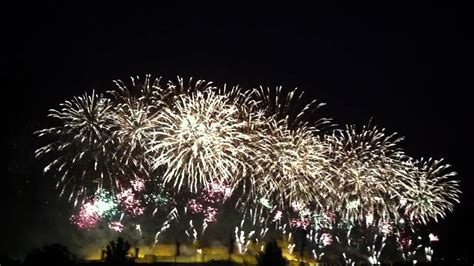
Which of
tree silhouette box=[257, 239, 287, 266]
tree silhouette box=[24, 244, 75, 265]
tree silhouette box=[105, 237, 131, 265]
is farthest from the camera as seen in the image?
tree silhouette box=[257, 239, 287, 266]

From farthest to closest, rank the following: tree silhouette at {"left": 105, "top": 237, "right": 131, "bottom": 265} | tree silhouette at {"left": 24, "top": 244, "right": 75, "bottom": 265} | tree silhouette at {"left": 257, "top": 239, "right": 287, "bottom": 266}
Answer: tree silhouette at {"left": 257, "top": 239, "right": 287, "bottom": 266} → tree silhouette at {"left": 105, "top": 237, "right": 131, "bottom": 265} → tree silhouette at {"left": 24, "top": 244, "right": 75, "bottom": 265}

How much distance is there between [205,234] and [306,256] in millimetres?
6696

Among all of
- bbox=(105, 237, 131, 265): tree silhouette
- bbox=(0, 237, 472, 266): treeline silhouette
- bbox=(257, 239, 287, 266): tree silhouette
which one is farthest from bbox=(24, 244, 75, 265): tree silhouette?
bbox=(257, 239, 287, 266): tree silhouette

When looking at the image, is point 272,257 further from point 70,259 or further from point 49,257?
point 49,257

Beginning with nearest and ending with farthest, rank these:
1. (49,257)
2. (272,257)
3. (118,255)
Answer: (49,257)
(118,255)
(272,257)

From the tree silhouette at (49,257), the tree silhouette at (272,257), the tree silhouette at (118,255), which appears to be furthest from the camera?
the tree silhouette at (272,257)

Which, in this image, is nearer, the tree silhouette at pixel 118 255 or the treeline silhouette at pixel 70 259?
the treeline silhouette at pixel 70 259

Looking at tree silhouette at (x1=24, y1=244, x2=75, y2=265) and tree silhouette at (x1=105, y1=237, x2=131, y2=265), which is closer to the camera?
tree silhouette at (x1=24, y1=244, x2=75, y2=265)

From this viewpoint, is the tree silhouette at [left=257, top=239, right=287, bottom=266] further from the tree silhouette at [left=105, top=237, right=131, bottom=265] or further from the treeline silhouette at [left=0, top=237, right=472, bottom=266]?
the tree silhouette at [left=105, top=237, right=131, bottom=265]

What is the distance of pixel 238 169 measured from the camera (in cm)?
3306

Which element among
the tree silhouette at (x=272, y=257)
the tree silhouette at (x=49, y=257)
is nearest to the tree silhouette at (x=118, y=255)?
the tree silhouette at (x=49, y=257)

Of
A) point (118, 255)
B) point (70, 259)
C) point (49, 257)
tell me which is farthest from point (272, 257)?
point (49, 257)

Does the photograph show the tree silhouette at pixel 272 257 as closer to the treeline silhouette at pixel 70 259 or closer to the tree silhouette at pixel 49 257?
the treeline silhouette at pixel 70 259

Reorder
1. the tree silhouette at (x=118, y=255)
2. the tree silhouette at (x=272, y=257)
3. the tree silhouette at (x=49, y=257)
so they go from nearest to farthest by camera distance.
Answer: the tree silhouette at (x=49, y=257) → the tree silhouette at (x=118, y=255) → the tree silhouette at (x=272, y=257)
